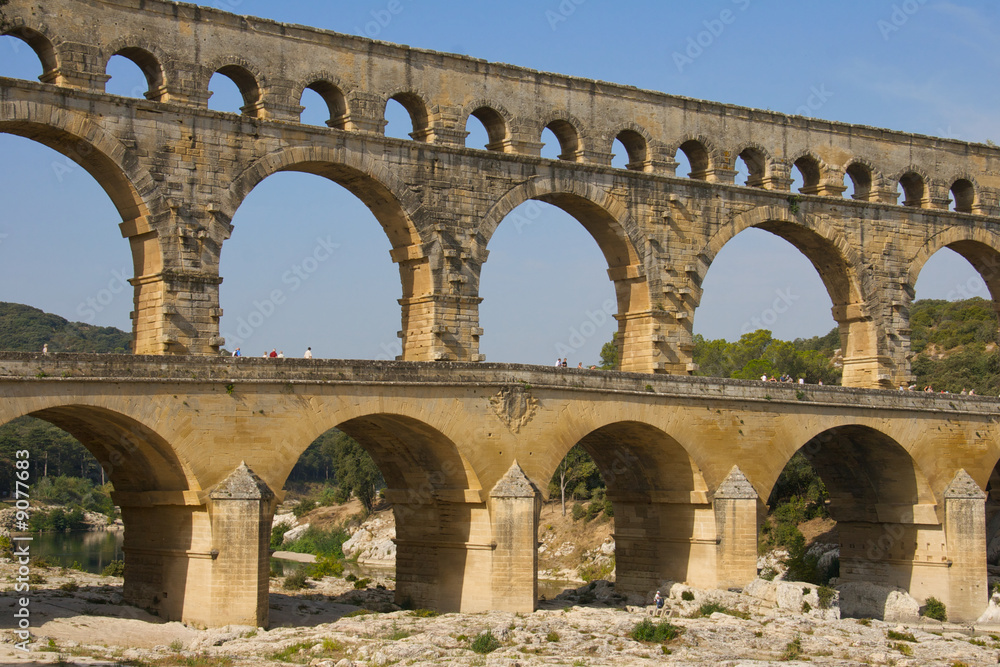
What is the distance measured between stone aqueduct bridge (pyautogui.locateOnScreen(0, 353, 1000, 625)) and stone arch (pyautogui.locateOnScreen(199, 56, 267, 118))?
23.5 ft

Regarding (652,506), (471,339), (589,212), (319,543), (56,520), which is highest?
(589,212)

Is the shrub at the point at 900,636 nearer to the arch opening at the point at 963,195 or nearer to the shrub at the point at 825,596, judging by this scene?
the shrub at the point at 825,596

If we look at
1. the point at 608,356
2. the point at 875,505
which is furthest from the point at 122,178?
the point at 608,356

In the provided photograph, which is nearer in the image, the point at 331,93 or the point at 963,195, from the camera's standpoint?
the point at 331,93

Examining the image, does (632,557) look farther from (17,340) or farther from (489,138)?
(17,340)

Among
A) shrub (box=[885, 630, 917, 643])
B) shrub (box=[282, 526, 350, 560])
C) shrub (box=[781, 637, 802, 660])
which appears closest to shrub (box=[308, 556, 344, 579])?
shrub (box=[282, 526, 350, 560])

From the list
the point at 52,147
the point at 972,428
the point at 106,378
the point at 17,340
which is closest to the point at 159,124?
the point at 52,147

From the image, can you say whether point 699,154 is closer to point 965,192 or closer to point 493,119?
point 493,119

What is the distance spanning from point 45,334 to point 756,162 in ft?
238

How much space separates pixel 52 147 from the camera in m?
29.1

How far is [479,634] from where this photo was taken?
27.0 m

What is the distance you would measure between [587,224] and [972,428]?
509 inches

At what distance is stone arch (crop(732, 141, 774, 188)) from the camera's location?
38869mm

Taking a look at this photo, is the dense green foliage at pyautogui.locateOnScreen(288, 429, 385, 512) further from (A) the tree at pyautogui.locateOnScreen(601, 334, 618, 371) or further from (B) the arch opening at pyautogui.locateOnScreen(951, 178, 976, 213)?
(B) the arch opening at pyautogui.locateOnScreen(951, 178, 976, 213)
